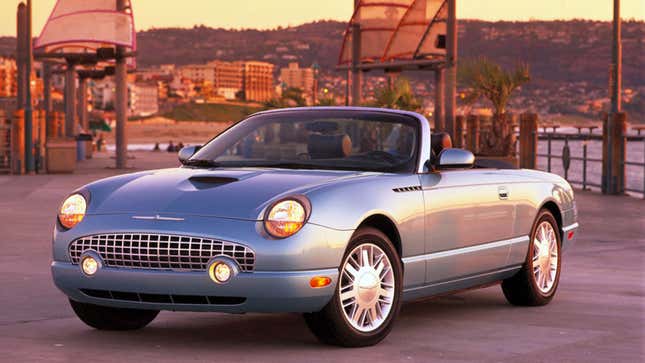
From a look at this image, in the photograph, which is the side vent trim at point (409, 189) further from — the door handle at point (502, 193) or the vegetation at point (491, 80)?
the vegetation at point (491, 80)

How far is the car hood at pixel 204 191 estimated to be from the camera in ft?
27.4

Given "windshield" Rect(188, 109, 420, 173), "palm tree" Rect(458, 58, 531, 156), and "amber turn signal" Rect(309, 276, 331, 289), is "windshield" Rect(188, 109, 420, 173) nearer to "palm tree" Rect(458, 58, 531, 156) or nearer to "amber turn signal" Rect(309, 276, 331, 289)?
"amber turn signal" Rect(309, 276, 331, 289)

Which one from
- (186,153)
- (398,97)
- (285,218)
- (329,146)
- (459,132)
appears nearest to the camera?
(285,218)

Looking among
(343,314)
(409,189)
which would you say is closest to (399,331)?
(409,189)

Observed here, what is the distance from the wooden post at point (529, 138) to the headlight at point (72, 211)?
25594mm

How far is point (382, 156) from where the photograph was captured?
380 inches

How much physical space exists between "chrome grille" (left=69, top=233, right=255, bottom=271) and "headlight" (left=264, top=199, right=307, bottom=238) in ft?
0.65

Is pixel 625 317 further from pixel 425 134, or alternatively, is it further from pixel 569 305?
pixel 425 134

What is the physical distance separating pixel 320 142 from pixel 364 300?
56.4 inches

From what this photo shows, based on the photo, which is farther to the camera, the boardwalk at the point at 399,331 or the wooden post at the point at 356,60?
the wooden post at the point at 356,60

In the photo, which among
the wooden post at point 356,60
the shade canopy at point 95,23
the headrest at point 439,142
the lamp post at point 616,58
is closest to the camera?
the headrest at point 439,142

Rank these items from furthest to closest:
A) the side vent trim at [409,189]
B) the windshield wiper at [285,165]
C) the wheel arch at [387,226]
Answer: the windshield wiper at [285,165] → the side vent trim at [409,189] → the wheel arch at [387,226]

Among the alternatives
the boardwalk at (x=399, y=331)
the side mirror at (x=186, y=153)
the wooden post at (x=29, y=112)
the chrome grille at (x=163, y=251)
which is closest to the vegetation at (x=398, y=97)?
the wooden post at (x=29, y=112)

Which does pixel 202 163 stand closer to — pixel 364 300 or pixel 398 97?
pixel 364 300
